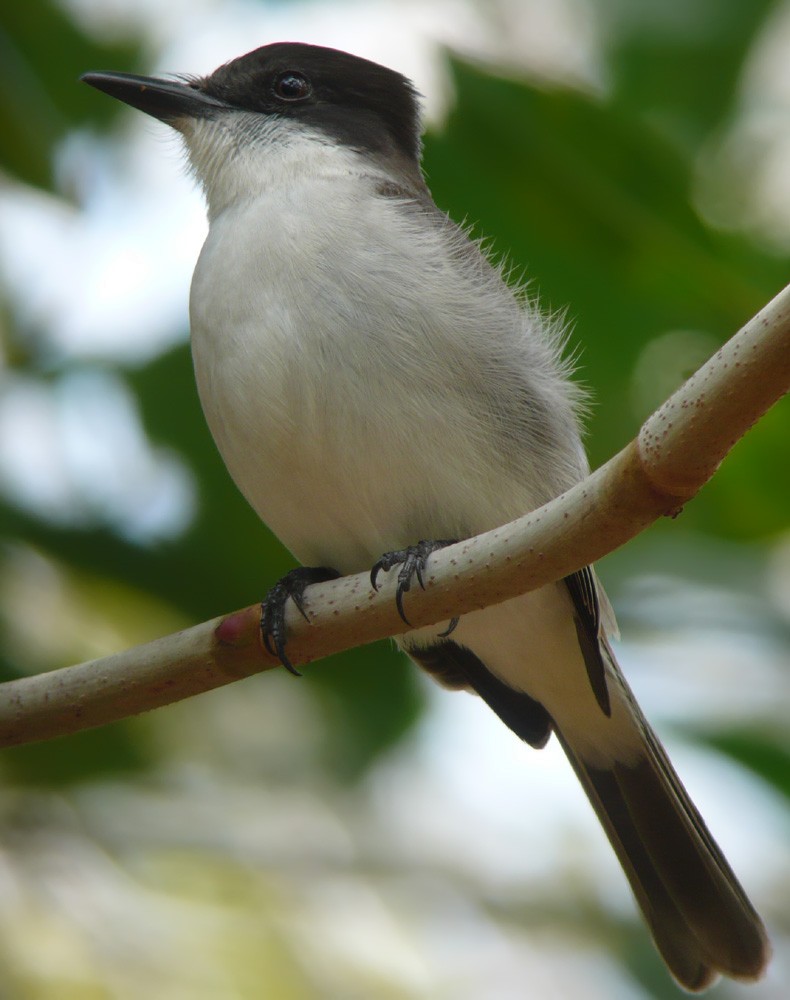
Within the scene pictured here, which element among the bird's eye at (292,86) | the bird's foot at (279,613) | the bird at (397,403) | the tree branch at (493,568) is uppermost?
the bird's eye at (292,86)

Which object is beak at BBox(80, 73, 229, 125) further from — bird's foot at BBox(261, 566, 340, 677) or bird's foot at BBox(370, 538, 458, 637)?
bird's foot at BBox(370, 538, 458, 637)

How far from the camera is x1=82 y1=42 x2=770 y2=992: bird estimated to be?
375 centimetres

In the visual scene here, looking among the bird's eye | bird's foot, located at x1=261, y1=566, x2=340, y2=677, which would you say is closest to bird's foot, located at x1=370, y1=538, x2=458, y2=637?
bird's foot, located at x1=261, y1=566, x2=340, y2=677

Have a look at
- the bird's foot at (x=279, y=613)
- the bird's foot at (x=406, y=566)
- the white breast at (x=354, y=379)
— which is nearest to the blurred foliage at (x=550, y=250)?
the white breast at (x=354, y=379)

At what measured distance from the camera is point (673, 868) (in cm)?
454

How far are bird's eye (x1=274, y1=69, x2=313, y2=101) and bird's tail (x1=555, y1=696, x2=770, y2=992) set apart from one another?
2.17 m

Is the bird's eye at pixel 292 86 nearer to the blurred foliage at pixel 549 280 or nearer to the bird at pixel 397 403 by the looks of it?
the bird at pixel 397 403

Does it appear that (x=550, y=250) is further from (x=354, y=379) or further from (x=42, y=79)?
(x=42, y=79)

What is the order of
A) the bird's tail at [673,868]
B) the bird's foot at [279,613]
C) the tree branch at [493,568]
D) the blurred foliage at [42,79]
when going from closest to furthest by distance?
the tree branch at [493,568] < the bird's foot at [279,613] < the bird's tail at [673,868] < the blurred foliage at [42,79]

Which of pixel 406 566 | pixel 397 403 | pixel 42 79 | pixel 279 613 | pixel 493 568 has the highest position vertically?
pixel 42 79

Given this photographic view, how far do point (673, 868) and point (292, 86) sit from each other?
278cm

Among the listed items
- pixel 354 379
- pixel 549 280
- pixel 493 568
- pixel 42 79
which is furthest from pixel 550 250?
pixel 493 568

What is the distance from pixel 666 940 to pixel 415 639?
1.22m

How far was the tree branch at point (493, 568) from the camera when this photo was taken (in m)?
2.54
